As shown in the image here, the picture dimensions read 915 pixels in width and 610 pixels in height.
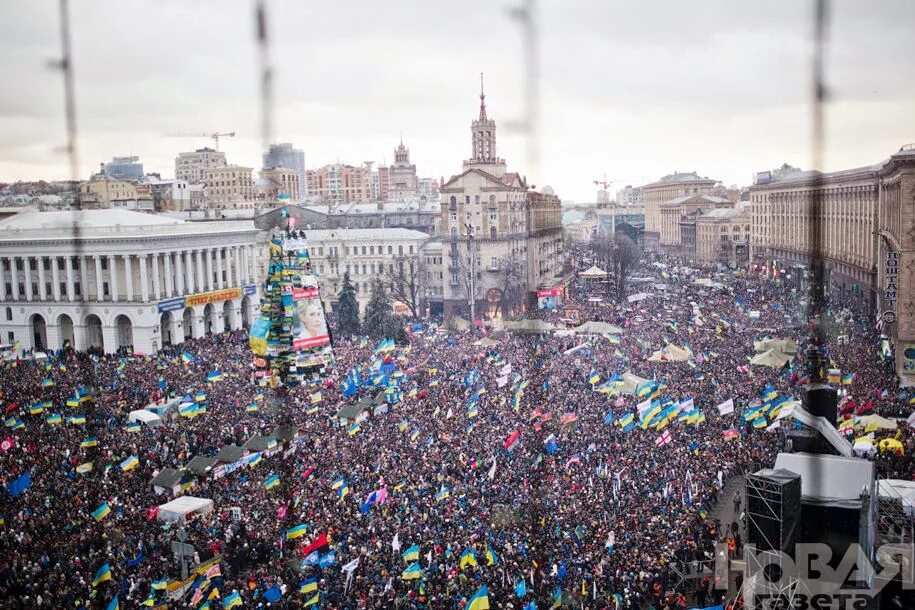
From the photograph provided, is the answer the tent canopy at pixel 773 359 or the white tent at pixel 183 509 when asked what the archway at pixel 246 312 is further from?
A: the white tent at pixel 183 509

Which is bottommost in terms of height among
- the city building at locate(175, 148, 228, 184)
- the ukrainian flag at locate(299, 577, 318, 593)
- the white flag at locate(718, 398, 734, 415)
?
the ukrainian flag at locate(299, 577, 318, 593)

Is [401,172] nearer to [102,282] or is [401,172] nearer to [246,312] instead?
[246,312]

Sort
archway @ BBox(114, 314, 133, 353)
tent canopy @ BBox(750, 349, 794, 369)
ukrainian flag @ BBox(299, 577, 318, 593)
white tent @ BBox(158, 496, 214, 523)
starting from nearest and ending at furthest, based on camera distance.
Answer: ukrainian flag @ BBox(299, 577, 318, 593)
white tent @ BBox(158, 496, 214, 523)
tent canopy @ BBox(750, 349, 794, 369)
archway @ BBox(114, 314, 133, 353)

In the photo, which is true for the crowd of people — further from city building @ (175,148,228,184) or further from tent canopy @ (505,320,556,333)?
city building @ (175,148,228,184)

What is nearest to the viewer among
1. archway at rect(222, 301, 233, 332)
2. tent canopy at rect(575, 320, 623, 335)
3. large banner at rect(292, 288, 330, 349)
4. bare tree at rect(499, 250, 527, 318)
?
large banner at rect(292, 288, 330, 349)

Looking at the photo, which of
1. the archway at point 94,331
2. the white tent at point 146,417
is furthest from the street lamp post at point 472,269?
the white tent at point 146,417

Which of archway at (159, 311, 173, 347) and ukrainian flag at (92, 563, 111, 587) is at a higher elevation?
archway at (159, 311, 173, 347)

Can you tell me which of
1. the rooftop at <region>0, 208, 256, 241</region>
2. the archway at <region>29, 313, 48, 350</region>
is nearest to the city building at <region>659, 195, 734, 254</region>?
the rooftop at <region>0, 208, 256, 241</region>
